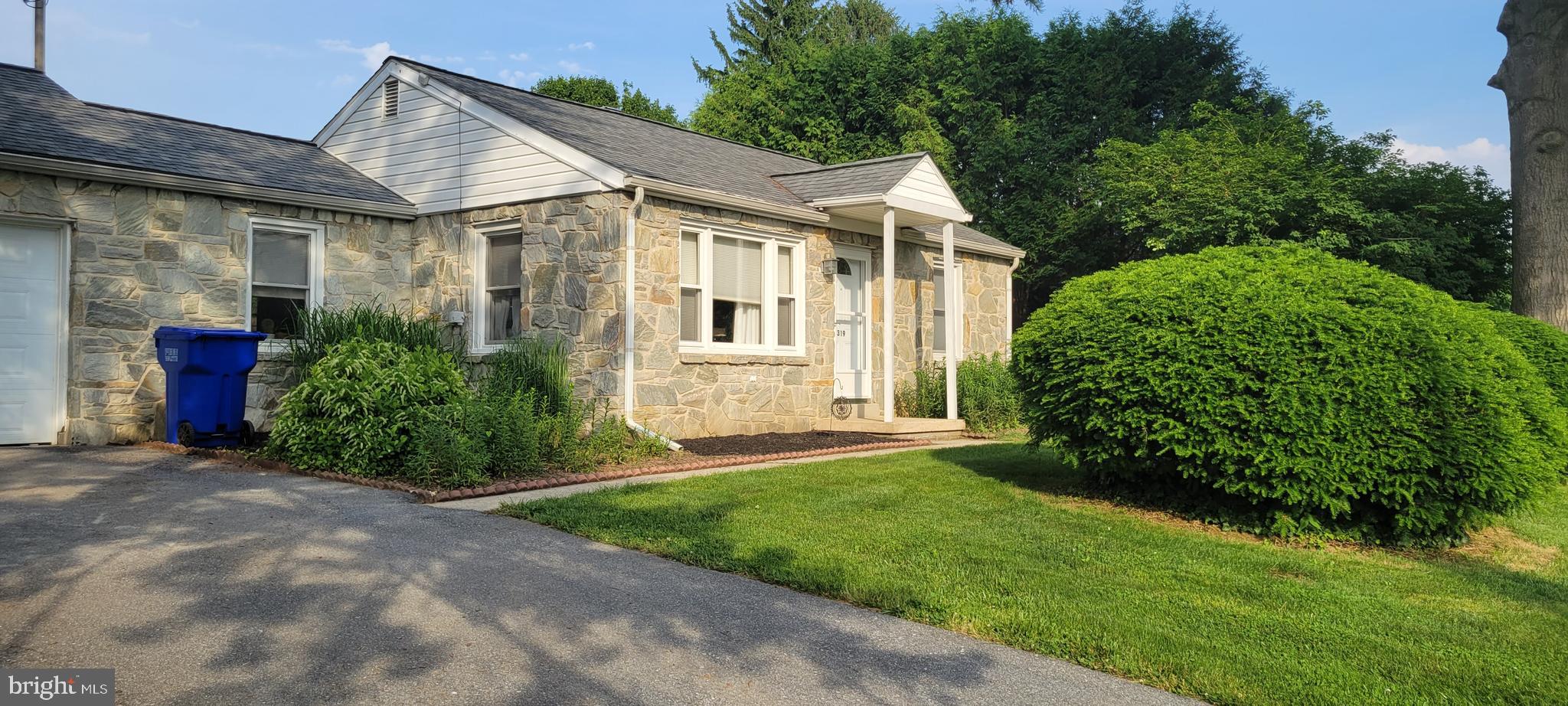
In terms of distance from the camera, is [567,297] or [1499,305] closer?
[567,297]

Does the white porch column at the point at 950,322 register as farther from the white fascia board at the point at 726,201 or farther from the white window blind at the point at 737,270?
the white window blind at the point at 737,270

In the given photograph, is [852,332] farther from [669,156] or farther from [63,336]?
[63,336]

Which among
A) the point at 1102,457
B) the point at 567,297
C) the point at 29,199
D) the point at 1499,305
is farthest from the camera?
the point at 1499,305

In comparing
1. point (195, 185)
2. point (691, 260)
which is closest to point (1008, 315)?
point (691, 260)

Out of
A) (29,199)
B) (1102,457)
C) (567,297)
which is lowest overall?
(1102,457)

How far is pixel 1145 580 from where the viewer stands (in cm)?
541

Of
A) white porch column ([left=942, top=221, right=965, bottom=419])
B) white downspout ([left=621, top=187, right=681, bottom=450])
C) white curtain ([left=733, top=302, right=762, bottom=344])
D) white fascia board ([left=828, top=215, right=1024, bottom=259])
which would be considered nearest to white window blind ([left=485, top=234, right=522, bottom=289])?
white downspout ([left=621, top=187, right=681, bottom=450])

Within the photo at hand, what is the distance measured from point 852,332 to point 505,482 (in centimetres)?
723

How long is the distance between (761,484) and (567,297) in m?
4.20

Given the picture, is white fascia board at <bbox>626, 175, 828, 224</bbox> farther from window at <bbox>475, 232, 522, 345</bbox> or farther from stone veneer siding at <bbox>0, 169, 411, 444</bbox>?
stone veneer siding at <bbox>0, 169, 411, 444</bbox>

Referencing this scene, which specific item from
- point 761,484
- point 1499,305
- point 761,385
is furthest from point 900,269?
point 1499,305

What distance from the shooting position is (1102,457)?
7395mm

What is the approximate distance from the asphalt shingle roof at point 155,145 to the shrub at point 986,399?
26.2 feet

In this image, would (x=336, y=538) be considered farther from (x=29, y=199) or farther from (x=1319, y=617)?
(x=29, y=199)
